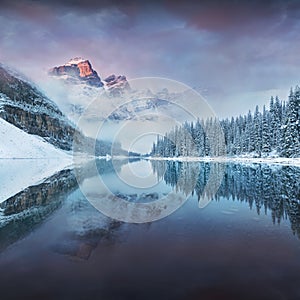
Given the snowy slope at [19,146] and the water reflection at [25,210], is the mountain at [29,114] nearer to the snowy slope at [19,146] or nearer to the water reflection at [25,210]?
the snowy slope at [19,146]

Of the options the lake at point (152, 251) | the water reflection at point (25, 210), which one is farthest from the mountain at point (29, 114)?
the lake at point (152, 251)

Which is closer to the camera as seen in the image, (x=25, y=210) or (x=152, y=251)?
(x=152, y=251)

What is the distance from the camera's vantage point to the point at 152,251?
880 cm

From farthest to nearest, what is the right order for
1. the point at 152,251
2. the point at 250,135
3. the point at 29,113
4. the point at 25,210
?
the point at 29,113 → the point at 250,135 → the point at 25,210 → the point at 152,251

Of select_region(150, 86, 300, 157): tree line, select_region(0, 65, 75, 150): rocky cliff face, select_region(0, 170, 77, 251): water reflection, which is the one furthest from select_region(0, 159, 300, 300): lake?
select_region(0, 65, 75, 150): rocky cliff face

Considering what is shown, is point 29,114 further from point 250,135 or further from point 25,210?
Result: point 25,210

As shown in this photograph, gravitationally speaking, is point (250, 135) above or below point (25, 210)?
above

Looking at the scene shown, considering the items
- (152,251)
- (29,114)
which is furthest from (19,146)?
(152,251)

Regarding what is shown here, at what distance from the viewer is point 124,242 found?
9656 millimetres

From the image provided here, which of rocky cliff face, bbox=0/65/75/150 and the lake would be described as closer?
the lake

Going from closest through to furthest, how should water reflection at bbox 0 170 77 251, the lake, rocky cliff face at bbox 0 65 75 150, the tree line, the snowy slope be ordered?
the lake < water reflection at bbox 0 170 77 251 < the tree line < the snowy slope < rocky cliff face at bbox 0 65 75 150

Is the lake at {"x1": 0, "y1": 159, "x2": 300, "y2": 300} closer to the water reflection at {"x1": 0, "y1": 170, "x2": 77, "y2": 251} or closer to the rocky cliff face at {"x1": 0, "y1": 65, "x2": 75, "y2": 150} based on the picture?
the water reflection at {"x1": 0, "y1": 170, "x2": 77, "y2": 251}

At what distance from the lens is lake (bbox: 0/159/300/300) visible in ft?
21.1

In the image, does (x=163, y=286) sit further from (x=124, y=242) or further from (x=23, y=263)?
(x=23, y=263)
